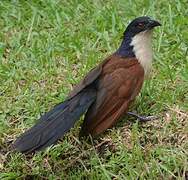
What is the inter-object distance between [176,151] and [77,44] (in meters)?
1.85

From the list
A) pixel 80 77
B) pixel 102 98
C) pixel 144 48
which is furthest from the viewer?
pixel 80 77

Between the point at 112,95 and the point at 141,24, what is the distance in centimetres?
67

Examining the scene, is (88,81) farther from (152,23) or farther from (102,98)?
(152,23)

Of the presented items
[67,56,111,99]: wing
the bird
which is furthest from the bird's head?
[67,56,111,99]: wing

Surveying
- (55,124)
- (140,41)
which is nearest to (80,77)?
(140,41)

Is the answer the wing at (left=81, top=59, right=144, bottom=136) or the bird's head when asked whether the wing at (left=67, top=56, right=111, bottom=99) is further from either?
the bird's head

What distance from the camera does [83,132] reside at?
185 inches

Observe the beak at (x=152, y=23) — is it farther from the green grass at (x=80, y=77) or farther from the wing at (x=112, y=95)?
the green grass at (x=80, y=77)

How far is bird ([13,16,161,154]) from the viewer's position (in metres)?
4.44

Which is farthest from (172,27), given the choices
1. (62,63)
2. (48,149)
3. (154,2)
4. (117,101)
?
(48,149)

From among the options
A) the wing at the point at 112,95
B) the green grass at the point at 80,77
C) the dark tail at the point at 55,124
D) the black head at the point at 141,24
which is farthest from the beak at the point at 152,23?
the dark tail at the point at 55,124

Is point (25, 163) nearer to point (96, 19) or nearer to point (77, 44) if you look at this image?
point (77, 44)

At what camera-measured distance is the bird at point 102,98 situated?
14.6 feet

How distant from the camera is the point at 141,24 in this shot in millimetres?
5016
